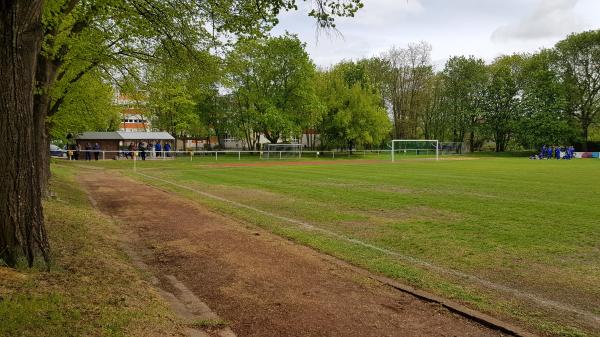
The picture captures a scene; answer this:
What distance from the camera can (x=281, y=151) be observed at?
52.4m

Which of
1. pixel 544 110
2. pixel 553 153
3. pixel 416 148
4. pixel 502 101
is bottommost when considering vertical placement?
pixel 553 153

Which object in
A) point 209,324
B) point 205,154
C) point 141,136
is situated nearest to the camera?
point 209,324

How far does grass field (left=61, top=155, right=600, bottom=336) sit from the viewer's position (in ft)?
19.4

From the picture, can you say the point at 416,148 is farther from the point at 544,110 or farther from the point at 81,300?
the point at 81,300

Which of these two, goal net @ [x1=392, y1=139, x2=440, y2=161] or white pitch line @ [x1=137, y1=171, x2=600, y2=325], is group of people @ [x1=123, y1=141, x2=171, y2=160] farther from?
white pitch line @ [x1=137, y1=171, x2=600, y2=325]

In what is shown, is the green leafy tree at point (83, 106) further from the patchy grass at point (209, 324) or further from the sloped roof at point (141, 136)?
the sloped roof at point (141, 136)

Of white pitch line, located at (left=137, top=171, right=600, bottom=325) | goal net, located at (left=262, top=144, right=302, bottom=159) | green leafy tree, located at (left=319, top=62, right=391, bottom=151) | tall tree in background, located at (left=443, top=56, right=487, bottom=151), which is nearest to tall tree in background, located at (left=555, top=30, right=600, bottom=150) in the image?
tall tree in background, located at (left=443, top=56, right=487, bottom=151)

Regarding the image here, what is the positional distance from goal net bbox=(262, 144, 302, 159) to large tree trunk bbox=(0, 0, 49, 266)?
150 feet

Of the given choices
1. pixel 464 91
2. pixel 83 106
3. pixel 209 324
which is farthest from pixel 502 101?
pixel 209 324

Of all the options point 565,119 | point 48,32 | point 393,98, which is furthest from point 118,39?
point 393,98

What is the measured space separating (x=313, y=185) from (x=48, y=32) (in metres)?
12.2

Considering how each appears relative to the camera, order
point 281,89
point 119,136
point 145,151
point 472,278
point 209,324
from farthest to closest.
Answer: point 281,89 < point 119,136 < point 145,151 < point 472,278 < point 209,324

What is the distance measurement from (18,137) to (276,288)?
374 centimetres

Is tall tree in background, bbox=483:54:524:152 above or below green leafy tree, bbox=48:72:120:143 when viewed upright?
above
